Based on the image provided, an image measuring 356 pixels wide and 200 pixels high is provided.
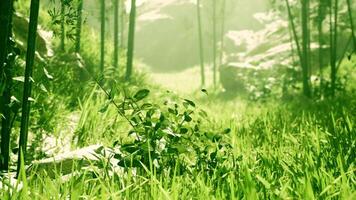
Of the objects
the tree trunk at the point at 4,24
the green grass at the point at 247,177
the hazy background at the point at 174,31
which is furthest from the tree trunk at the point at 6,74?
the hazy background at the point at 174,31

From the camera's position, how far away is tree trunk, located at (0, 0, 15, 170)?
2346 mm

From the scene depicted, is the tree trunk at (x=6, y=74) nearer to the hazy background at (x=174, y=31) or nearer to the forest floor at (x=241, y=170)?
the forest floor at (x=241, y=170)

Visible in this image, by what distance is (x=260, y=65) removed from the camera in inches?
727

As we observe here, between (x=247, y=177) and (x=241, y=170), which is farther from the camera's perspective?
(x=241, y=170)

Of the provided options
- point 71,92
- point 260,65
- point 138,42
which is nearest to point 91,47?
point 71,92

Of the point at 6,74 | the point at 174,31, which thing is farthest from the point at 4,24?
the point at 174,31

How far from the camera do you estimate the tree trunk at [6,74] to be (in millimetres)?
2346

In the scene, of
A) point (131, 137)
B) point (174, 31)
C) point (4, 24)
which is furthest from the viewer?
→ point (174, 31)

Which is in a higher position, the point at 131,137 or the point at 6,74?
the point at 6,74

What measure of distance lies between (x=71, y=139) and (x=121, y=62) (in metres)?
8.46

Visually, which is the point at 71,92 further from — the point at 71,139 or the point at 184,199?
the point at 184,199

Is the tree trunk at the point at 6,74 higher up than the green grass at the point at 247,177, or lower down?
higher up

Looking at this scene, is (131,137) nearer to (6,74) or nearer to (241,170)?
(6,74)

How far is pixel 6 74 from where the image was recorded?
244 centimetres
